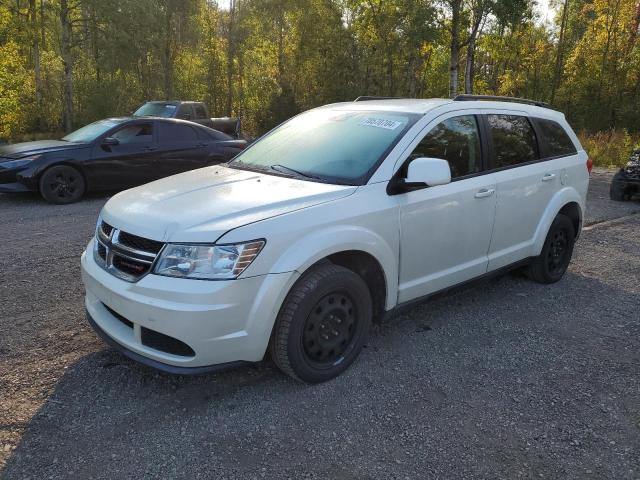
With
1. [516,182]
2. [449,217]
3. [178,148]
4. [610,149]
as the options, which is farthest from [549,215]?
[610,149]

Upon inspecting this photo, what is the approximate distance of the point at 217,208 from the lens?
3070 mm

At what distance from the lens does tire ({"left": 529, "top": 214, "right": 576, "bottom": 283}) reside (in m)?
5.07

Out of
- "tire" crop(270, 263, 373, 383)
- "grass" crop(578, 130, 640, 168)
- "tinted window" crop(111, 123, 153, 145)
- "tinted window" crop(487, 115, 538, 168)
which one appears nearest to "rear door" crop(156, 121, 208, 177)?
"tinted window" crop(111, 123, 153, 145)

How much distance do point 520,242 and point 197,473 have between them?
334 centimetres

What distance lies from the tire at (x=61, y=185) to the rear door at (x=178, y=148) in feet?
4.49

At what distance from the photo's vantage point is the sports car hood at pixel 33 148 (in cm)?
840

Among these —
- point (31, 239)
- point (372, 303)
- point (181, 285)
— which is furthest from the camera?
point (31, 239)

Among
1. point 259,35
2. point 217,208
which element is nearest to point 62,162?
point 217,208

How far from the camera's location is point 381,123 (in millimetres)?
3896

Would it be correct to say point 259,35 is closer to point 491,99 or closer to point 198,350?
point 491,99

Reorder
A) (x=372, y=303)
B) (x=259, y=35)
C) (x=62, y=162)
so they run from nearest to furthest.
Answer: (x=372, y=303), (x=62, y=162), (x=259, y=35)

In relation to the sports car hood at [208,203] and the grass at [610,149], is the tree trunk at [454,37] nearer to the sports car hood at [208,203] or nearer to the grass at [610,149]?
the grass at [610,149]

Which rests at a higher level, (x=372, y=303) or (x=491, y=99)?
(x=491, y=99)

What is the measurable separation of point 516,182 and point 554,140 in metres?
0.97
